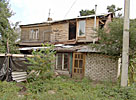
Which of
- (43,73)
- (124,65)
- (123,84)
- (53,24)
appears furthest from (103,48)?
(53,24)

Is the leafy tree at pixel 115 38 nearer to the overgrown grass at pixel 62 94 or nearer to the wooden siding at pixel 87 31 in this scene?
the overgrown grass at pixel 62 94

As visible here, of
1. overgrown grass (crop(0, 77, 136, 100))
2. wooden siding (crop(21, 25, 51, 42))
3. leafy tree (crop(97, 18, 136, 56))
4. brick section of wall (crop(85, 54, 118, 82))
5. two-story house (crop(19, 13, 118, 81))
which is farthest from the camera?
wooden siding (crop(21, 25, 51, 42))

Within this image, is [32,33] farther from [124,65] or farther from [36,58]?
[124,65]

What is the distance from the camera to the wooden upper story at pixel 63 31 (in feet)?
39.9

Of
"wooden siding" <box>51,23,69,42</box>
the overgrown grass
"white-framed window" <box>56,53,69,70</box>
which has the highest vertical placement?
"wooden siding" <box>51,23,69,42</box>

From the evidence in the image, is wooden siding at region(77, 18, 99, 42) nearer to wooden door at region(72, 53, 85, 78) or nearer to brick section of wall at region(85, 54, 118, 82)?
wooden door at region(72, 53, 85, 78)

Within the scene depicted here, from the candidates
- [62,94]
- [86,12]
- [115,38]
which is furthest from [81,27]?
[86,12]

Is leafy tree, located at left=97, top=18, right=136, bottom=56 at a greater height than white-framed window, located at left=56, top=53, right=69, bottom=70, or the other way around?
leafy tree, located at left=97, top=18, right=136, bottom=56

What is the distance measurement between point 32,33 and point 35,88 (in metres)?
11.4

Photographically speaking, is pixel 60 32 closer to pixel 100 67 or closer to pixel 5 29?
pixel 5 29

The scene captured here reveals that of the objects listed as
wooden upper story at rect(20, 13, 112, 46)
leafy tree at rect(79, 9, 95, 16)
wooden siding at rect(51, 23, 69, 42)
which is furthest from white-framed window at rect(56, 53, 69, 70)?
leafy tree at rect(79, 9, 95, 16)

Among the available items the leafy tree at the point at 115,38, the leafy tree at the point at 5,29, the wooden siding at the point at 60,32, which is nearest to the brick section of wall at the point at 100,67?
the leafy tree at the point at 115,38

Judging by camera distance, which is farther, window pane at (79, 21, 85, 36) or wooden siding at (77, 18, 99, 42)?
window pane at (79, 21, 85, 36)

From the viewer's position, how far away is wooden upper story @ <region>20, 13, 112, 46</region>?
12.1m
